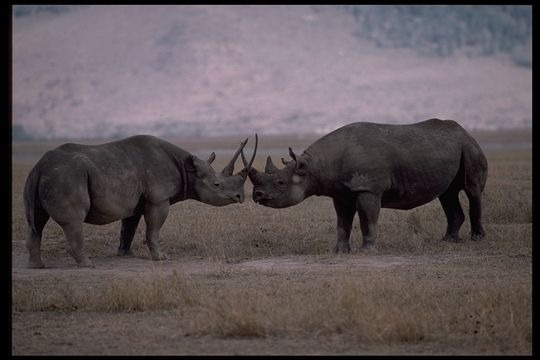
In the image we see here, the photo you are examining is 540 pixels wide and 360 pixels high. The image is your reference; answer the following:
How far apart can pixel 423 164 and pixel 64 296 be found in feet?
22.1

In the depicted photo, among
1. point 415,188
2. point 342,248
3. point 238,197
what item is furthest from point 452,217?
point 238,197

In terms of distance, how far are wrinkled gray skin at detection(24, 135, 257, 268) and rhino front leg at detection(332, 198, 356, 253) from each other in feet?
5.14

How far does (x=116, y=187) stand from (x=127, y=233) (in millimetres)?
1309

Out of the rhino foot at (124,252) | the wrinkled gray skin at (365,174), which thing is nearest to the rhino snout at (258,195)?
the wrinkled gray skin at (365,174)

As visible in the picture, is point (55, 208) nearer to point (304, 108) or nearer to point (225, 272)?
point (225, 272)

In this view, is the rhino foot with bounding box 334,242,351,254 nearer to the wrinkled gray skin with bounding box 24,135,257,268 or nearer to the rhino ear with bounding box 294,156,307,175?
the rhino ear with bounding box 294,156,307,175

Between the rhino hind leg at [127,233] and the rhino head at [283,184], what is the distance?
1870mm

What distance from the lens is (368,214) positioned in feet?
51.3

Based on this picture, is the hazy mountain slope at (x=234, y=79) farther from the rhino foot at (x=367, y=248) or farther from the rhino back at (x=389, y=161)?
the rhino foot at (x=367, y=248)

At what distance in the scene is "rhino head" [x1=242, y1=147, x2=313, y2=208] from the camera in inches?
628

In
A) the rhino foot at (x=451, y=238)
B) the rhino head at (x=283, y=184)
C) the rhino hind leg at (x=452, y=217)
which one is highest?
the rhino head at (x=283, y=184)

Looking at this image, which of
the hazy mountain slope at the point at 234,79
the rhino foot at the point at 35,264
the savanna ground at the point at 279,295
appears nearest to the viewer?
the savanna ground at the point at 279,295

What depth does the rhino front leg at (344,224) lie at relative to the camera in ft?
52.4

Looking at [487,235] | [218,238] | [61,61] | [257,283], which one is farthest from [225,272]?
[61,61]
